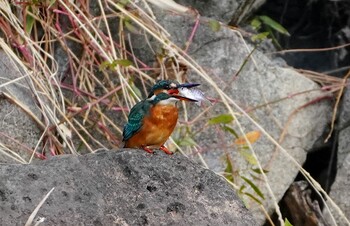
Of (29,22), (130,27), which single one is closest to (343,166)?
(130,27)

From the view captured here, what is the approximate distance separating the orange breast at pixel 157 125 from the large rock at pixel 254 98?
1.44 m

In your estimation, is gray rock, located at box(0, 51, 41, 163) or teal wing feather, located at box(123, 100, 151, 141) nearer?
teal wing feather, located at box(123, 100, 151, 141)

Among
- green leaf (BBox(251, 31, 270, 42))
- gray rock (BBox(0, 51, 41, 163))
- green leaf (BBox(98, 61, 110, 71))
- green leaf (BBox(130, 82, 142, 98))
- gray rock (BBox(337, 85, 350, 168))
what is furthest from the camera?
gray rock (BBox(337, 85, 350, 168))

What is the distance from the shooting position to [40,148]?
14.5ft

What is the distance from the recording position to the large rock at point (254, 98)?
5086mm

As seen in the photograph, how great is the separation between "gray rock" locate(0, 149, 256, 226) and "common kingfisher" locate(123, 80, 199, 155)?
1.27ft

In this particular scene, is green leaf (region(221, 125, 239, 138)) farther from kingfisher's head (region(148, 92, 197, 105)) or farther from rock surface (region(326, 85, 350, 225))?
kingfisher's head (region(148, 92, 197, 105))

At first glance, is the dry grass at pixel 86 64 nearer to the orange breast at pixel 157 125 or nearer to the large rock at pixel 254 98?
the large rock at pixel 254 98

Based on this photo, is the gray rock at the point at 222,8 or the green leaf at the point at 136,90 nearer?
the green leaf at the point at 136,90

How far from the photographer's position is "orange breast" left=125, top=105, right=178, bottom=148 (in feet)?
11.7

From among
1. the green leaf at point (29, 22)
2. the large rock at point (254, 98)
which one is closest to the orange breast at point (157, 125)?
the green leaf at point (29, 22)

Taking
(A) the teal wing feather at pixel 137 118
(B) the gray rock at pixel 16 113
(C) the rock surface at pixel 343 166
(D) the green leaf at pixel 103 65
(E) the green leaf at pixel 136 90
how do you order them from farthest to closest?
(C) the rock surface at pixel 343 166, (E) the green leaf at pixel 136 90, (D) the green leaf at pixel 103 65, (B) the gray rock at pixel 16 113, (A) the teal wing feather at pixel 137 118

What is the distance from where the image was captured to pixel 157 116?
3572 millimetres

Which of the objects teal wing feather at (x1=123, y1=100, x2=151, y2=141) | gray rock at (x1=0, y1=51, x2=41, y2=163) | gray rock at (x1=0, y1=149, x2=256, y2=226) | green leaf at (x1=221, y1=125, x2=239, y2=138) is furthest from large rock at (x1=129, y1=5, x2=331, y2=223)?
gray rock at (x1=0, y1=149, x2=256, y2=226)
